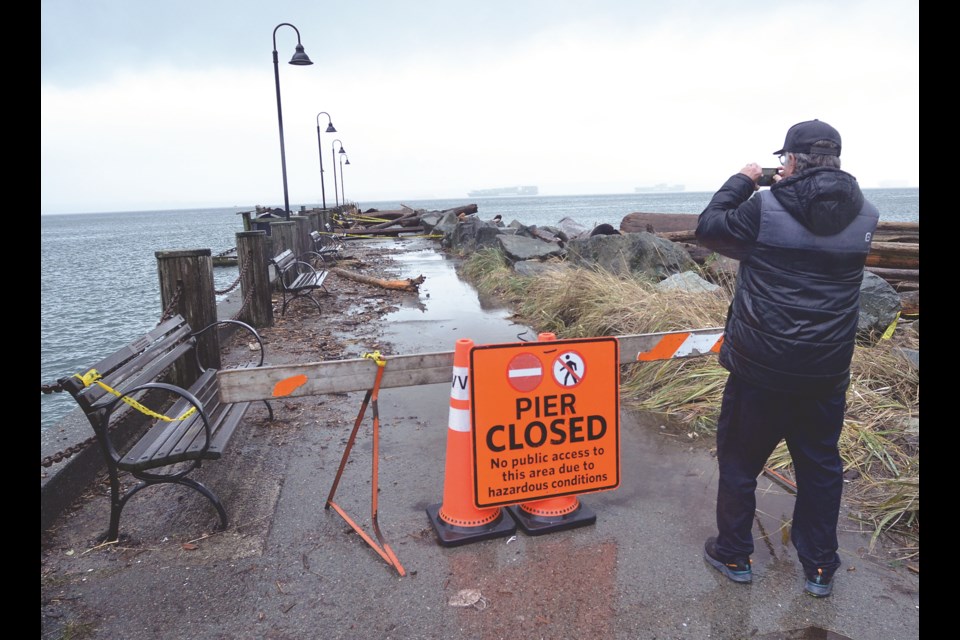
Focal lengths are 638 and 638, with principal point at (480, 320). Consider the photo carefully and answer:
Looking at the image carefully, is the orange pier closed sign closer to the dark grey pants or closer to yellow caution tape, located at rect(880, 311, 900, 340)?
the dark grey pants

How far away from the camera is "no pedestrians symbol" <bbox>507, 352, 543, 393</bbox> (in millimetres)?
3525

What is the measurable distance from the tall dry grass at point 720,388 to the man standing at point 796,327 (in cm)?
89

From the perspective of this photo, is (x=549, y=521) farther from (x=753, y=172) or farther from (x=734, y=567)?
(x=753, y=172)

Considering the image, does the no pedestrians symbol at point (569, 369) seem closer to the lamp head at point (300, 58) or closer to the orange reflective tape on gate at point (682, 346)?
the orange reflective tape on gate at point (682, 346)

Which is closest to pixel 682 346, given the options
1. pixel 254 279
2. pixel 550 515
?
pixel 550 515

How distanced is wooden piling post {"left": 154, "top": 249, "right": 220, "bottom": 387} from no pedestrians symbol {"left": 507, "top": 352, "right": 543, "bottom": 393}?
3.52 meters

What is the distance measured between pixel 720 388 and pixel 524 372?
274 centimetres

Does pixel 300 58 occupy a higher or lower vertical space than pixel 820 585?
higher

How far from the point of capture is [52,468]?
3.92 meters

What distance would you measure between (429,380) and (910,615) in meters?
2.64

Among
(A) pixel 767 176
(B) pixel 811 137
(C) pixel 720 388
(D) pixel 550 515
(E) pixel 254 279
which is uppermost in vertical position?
(B) pixel 811 137

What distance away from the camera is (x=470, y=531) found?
3.60 meters

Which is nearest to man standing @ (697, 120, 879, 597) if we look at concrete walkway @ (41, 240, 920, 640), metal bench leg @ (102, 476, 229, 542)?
concrete walkway @ (41, 240, 920, 640)

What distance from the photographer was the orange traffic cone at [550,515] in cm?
367
